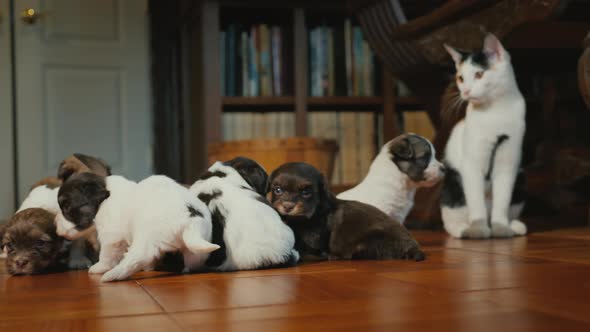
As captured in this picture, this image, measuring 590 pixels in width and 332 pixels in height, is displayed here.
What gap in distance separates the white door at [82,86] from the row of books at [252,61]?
44.4 inches

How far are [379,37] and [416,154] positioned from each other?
1041 millimetres

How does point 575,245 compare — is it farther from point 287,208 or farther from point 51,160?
point 51,160

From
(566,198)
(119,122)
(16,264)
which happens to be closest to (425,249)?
(16,264)

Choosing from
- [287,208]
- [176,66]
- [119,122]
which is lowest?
[287,208]

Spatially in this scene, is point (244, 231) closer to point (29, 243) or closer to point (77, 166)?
point (29, 243)

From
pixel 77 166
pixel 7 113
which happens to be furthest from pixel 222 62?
pixel 77 166

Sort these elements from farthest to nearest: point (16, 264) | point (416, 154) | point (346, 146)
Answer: point (346, 146), point (416, 154), point (16, 264)

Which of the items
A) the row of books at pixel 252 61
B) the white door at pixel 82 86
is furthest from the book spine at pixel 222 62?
the white door at pixel 82 86

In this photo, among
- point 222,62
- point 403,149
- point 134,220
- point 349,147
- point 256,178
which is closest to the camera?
point 134,220

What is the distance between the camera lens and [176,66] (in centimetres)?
520

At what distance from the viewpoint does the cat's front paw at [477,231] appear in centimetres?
247

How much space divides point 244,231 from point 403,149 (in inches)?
32.2

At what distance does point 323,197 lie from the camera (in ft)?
6.28

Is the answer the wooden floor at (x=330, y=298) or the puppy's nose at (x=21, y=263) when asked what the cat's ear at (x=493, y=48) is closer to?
the wooden floor at (x=330, y=298)
